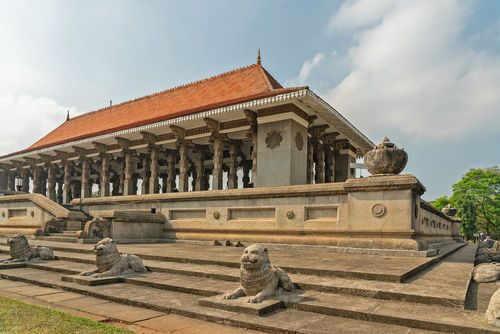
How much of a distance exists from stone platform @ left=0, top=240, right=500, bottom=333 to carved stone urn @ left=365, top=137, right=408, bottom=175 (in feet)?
7.86

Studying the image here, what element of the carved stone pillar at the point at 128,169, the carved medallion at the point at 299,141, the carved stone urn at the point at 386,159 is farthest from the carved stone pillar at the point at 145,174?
the carved stone urn at the point at 386,159

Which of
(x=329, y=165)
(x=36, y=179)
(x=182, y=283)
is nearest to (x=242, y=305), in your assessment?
(x=182, y=283)

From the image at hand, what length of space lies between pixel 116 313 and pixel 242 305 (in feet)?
5.25

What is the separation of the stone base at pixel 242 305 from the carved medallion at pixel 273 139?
11554 millimetres

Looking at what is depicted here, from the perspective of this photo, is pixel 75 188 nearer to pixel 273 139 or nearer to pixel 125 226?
pixel 125 226

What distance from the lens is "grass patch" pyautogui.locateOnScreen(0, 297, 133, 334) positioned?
3.60m

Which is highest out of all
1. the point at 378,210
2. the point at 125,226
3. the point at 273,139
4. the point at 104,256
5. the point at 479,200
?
the point at 273,139

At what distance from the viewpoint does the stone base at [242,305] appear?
420cm

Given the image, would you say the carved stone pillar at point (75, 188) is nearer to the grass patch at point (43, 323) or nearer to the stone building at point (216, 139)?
the stone building at point (216, 139)

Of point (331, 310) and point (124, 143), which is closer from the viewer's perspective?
point (331, 310)

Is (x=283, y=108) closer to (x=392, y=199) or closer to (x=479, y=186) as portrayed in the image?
(x=392, y=199)

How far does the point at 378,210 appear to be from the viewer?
864 cm

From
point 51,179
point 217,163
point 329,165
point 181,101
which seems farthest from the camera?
point 51,179

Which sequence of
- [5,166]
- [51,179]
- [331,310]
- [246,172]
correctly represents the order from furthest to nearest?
[5,166]
[51,179]
[246,172]
[331,310]
